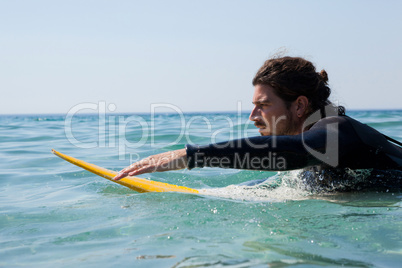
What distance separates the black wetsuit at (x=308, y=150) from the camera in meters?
2.34

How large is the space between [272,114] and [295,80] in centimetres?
28

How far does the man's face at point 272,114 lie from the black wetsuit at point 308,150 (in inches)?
15.9

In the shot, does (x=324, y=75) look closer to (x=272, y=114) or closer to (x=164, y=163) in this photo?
(x=272, y=114)

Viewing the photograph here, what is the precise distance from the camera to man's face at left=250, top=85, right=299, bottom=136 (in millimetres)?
2992

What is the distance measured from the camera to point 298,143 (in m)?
2.34

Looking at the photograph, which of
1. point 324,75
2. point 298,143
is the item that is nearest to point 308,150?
point 298,143

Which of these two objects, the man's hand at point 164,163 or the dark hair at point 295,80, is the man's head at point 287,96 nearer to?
the dark hair at point 295,80

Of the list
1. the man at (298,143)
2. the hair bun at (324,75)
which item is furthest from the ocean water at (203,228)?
the hair bun at (324,75)

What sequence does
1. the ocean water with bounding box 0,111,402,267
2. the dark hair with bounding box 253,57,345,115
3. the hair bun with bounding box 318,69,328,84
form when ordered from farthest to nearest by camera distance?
the hair bun with bounding box 318,69,328,84
the dark hair with bounding box 253,57,345,115
the ocean water with bounding box 0,111,402,267

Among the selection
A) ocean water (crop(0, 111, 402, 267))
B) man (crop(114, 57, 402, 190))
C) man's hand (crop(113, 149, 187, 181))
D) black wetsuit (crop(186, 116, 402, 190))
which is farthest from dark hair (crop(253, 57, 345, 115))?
man's hand (crop(113, 149, 187, 181))

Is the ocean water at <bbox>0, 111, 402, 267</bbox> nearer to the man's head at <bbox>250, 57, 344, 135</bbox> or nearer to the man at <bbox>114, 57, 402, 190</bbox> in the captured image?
the man at <bbox>114, 57, 402, 190</bbox>

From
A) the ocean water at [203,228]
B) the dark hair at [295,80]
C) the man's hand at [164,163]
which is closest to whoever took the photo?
the ocean water at [203,228]

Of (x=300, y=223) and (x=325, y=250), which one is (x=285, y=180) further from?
(x=325, y=250)

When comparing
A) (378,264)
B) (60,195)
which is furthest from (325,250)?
(60,195)
